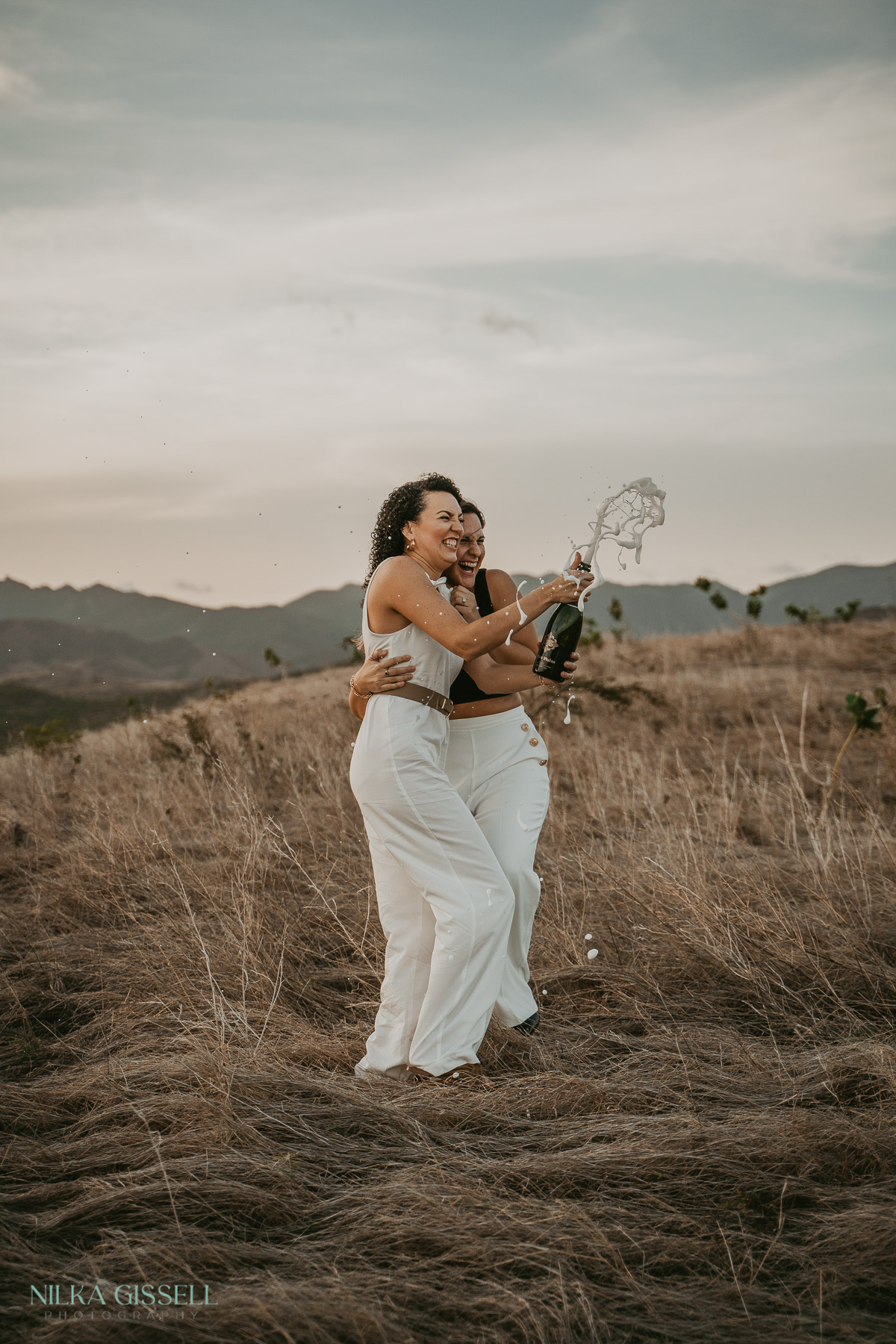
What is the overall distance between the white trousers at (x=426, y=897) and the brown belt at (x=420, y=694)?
23 millimetres

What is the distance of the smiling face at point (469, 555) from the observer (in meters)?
3.91

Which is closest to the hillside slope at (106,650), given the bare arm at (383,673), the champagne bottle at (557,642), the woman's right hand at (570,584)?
the bare arm at (383,673)

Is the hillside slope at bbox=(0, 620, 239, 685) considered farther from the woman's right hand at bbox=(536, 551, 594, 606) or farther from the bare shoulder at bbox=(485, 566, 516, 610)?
the woman's right hand at bbox=(536, 551, 594, 606)

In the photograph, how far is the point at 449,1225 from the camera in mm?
2400

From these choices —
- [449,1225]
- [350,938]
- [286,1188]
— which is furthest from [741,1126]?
[350,938]

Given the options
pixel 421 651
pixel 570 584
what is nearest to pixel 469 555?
pixel 421 651

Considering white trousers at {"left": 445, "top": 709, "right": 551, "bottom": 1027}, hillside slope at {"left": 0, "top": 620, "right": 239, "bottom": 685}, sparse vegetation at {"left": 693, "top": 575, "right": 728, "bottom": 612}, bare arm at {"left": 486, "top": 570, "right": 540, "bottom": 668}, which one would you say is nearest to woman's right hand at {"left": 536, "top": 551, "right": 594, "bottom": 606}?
bare arm at {"left": 486, "top": 570, "right": 540, "bottom": 668}

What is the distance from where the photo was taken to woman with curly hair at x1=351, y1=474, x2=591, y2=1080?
10.8 feet

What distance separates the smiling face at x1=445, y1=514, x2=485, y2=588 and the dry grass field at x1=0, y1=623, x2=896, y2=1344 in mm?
1878

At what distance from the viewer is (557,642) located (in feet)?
11.5

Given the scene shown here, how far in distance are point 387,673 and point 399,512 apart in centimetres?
68

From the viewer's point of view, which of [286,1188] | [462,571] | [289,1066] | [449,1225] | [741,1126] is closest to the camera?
[449,1225]

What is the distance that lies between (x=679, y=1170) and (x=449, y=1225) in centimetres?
76

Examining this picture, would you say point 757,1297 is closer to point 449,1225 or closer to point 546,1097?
point 449,1225
